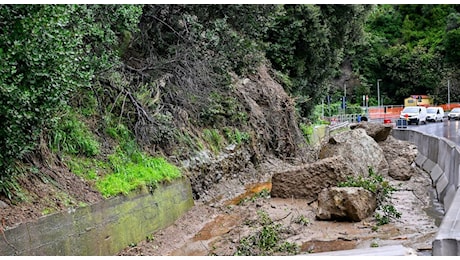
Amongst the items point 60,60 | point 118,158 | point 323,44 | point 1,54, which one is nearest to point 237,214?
point 118,158

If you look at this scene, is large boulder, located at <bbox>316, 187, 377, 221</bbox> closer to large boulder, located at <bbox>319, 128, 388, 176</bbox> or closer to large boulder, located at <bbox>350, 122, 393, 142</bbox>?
large boulder, located at <bbox>319, 128, 388, 176</bbox>

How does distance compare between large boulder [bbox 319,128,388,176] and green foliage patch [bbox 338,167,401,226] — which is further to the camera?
large boulder [bbox 319,128,388,176]

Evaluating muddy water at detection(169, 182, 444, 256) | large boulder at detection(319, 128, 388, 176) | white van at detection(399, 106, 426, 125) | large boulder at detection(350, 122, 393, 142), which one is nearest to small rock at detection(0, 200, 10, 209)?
muddy water at detection(169, 182, 444, 256)

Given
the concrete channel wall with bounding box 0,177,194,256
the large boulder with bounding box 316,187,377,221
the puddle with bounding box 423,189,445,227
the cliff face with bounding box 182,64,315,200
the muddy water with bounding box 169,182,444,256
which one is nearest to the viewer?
the concrete channel wall with bounding box 0,177,194,256

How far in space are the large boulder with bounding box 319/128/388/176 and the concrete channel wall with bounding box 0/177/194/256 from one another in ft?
20.7

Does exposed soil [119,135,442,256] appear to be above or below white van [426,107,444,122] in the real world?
above

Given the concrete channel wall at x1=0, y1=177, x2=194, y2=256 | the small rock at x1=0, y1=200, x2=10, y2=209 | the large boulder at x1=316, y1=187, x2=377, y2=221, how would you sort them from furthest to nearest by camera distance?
the large boulder at x1=316, y1=187, x2=377, y2=221 → the small rock at x1=0, y1=200, x2=10, y2=209 → the concrete channel wall at x1=0, y1=177, x2=194, y2=256

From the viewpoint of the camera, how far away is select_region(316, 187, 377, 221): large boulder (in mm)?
10891

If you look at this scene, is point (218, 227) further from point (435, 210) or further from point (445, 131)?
point (445, 131)

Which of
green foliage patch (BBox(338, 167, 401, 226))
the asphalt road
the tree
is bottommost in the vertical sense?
the asphalt road

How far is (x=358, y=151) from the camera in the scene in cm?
1716

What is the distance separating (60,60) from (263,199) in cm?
744

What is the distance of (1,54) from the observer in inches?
281

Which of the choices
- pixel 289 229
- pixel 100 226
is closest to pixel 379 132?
pixel 289 229
